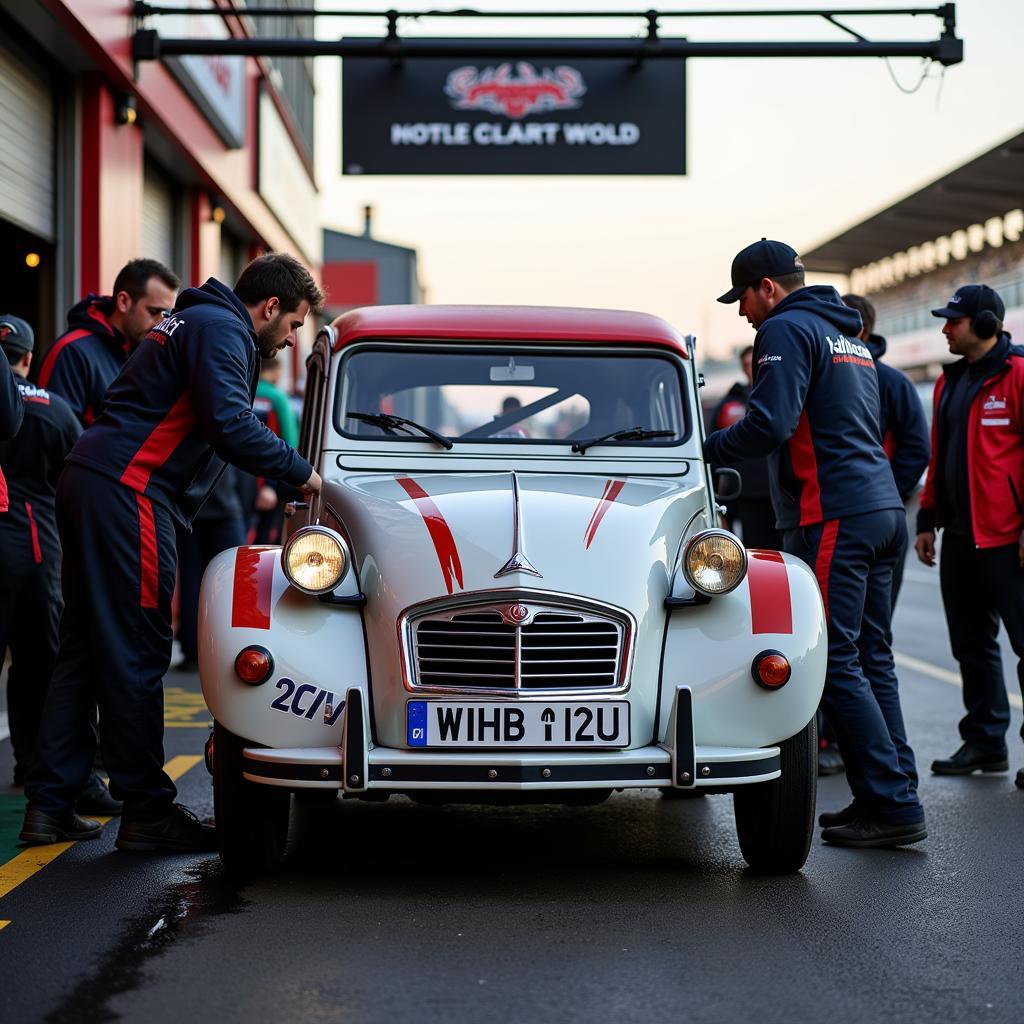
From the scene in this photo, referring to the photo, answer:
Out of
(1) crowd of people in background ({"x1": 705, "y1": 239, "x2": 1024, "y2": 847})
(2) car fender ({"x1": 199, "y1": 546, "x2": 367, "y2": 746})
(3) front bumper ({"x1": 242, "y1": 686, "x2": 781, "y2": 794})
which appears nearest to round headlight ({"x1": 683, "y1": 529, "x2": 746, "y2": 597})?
(3) front bumper ({"x1": 242, "y1": 686, "x2": 781, "y2": 794})

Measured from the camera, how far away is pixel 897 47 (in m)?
11.8

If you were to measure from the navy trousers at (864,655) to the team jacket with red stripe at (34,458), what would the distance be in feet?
9.31

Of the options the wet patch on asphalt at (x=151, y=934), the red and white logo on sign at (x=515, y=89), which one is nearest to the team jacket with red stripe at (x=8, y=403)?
the wet patch on asphalt at (x=151, y=934)

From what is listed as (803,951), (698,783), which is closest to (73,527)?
(698,783)

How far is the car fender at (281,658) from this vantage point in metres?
4.58

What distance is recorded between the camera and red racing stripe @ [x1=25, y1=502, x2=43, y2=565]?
6180 mm

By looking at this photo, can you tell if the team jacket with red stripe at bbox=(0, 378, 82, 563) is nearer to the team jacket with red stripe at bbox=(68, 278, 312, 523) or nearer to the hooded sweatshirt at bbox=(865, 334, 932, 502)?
the team jacket with red stripe at bbox=(68, 278, 312, 523)

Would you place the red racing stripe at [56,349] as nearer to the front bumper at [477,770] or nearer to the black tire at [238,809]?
the black tire at [238,809]

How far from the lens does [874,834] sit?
5.41 meters

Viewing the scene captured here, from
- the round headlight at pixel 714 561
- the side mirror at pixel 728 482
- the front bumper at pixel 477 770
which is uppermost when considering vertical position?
the side mirror at pixel 728 482

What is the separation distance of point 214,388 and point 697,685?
5.91ft

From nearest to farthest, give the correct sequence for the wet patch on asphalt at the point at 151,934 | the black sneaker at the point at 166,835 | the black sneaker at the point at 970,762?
the wet patch on asphalt at the point at 151,934, the black sneaker at the point at 166,835, the black sneaker at the point at 970,762

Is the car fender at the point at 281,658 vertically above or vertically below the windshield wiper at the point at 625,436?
below

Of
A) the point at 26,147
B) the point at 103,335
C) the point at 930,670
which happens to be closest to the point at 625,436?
the point at 103,335
